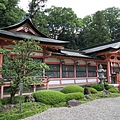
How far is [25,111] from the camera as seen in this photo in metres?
5.96

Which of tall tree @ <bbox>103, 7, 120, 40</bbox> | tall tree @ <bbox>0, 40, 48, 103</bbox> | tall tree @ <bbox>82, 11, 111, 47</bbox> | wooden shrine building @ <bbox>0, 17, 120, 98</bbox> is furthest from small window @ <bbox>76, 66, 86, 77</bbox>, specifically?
tall tree @ <bbox>103, 7, 120, 40</bbox>

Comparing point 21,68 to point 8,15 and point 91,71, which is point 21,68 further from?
point 8,15

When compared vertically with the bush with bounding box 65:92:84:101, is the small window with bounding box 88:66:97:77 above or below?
above

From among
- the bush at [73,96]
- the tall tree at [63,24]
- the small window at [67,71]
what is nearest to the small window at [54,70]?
the small window at [67,71]

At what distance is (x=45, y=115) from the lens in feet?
18.8

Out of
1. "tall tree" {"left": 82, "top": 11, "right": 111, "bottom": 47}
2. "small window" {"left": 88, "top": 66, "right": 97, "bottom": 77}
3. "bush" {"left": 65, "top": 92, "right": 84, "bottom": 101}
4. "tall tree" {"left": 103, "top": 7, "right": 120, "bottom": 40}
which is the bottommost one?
"bush" {"left": 65, "top": 92, "right": 84, "bottom": 101}

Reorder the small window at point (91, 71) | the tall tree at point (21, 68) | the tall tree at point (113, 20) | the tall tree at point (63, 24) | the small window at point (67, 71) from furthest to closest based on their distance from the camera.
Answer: the tall tree at point (113, 20) < the tall tree at point (63, 24) < the small window at point (91, 71) < the small window at point (67, 71) < the tall tree at point (21, 68)

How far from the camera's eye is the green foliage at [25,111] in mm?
5370

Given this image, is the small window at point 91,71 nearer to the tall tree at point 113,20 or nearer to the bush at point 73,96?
the bush at point 73,96

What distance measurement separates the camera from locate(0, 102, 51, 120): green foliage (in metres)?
5.37

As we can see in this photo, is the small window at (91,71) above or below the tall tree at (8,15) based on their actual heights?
below

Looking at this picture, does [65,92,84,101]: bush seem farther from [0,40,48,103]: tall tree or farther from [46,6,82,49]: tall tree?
[46,6,82,49]: tall tree

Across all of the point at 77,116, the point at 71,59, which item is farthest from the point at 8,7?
the point at 77,116

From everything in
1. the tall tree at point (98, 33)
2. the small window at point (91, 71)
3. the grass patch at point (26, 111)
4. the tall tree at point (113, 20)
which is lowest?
the grass patch at point (26, 111)
